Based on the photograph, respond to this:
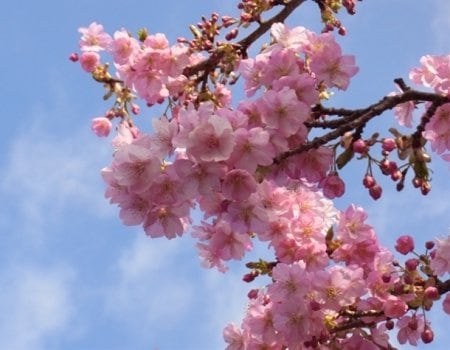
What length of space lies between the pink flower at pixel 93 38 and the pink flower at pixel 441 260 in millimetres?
2796

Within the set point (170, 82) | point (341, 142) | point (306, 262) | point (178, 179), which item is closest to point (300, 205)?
point (306, 262)

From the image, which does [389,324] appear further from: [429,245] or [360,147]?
[360,147]

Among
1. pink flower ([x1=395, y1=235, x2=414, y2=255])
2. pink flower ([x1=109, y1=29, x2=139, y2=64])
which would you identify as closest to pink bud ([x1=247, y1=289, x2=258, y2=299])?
pink flower ([x1=395, y1=235, x2=414, y2=255])

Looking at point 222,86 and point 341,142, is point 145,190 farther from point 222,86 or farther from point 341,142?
point 222,86

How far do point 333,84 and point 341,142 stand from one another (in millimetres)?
409

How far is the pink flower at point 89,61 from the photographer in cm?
596

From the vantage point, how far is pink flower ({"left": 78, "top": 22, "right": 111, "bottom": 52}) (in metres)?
6.02

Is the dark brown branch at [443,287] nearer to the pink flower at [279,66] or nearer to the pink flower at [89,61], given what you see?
the pink flower at [279,66]

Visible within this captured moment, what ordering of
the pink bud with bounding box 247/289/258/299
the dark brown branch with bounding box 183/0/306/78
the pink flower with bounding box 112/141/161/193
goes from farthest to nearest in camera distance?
the dark brown branch with bounding box 183/0/306/78, the pink bud with bounding box 247/289/258/299, the pink flower with bounding box 112/141/161/193

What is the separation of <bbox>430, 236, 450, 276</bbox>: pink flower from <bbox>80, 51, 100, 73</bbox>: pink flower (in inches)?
109

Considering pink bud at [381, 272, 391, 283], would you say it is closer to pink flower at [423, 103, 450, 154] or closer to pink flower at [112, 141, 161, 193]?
pink flower at [423, 103, 450, 154]

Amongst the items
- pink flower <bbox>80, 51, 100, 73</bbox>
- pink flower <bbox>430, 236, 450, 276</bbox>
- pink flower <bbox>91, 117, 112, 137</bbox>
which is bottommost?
pink flower <bbox>430, 236, 450, 276</bbox>

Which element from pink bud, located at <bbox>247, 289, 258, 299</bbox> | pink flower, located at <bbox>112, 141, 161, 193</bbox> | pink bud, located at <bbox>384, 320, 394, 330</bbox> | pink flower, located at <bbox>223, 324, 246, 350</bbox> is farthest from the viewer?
pink flower, located at <bbox>223, 324, 246, 350</bbox>

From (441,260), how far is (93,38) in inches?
117
